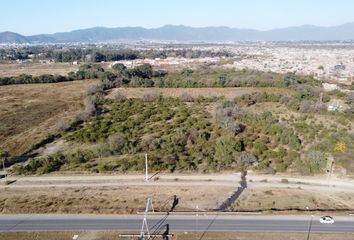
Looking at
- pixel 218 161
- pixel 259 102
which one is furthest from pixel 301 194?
pixel 259 102

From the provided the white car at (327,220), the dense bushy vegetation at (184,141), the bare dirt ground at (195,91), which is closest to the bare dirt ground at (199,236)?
the white car at (327,220)

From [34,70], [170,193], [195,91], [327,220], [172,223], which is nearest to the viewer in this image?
[327,220]

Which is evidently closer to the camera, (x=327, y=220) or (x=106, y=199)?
(x=327, y=220)

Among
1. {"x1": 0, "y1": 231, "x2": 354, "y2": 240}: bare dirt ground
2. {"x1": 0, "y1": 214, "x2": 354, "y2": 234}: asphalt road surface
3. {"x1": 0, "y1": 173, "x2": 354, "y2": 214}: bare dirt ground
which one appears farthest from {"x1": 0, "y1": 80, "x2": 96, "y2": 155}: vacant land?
{"x1": 0, "y1": 231, "x2": 354, "y2": 240}: bare dirt ground

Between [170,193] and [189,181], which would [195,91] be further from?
[170,193]

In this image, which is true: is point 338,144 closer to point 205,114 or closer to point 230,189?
point 230,189

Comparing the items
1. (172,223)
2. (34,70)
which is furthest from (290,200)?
(34,70)
